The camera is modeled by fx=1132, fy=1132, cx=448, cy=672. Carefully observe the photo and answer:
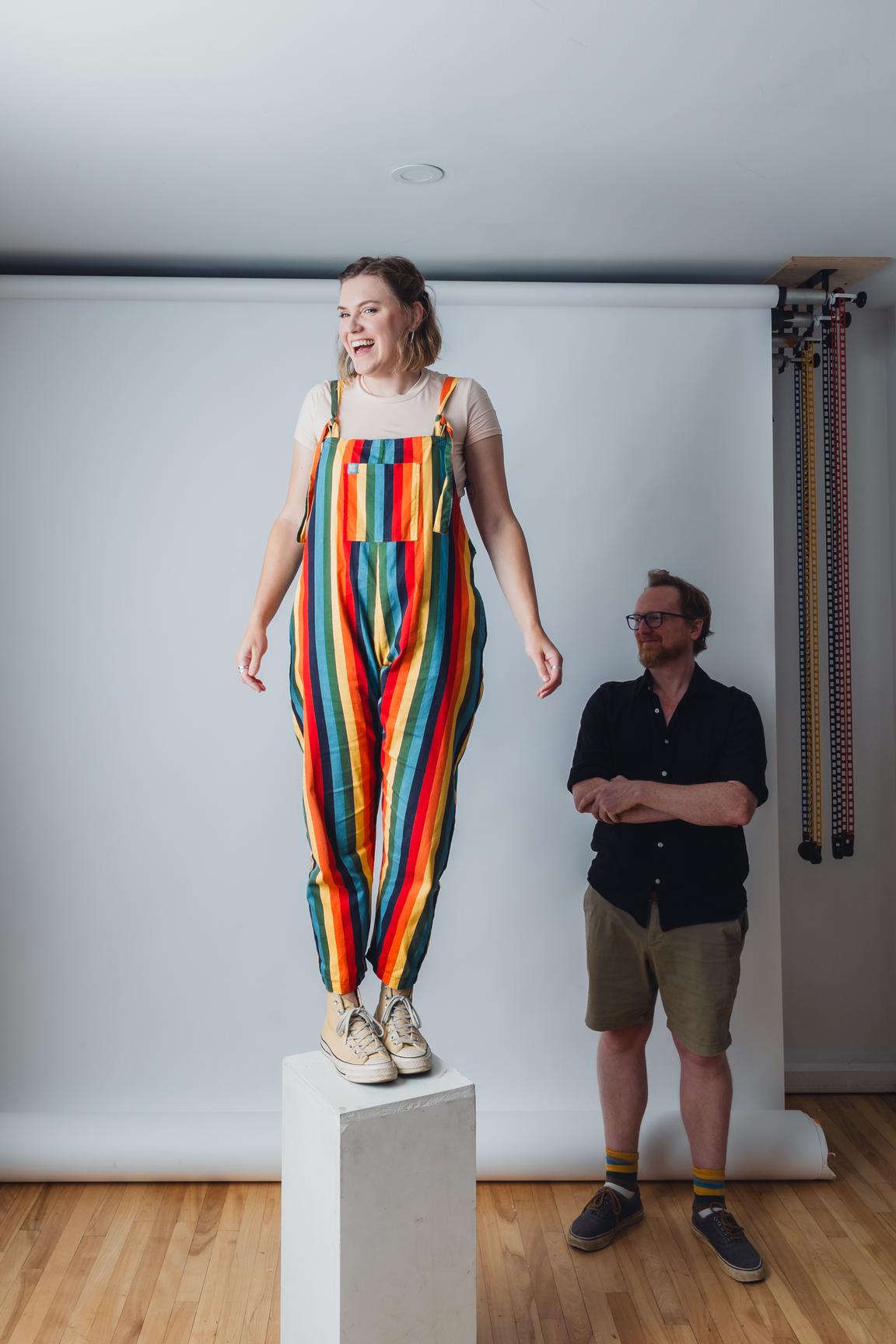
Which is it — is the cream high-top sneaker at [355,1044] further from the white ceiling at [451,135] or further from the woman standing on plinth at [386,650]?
the white ceiling at [451,135]

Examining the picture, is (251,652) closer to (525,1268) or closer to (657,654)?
(657,654)

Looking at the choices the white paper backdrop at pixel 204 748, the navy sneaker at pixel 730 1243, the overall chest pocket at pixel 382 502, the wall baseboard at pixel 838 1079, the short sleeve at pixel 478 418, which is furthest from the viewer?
the wall baseboard at pixel 838 1079

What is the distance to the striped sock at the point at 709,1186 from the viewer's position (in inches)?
112

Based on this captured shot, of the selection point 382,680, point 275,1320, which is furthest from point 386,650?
point 275,1320

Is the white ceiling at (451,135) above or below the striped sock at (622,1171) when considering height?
above

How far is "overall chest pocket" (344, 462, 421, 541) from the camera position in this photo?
82.9 inches

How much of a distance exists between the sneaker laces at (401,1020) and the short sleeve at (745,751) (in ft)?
3.60

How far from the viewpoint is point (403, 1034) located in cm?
214

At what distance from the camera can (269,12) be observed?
206cm

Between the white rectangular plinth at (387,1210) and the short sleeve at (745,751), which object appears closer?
the white rectangular plinth at (387,1210)

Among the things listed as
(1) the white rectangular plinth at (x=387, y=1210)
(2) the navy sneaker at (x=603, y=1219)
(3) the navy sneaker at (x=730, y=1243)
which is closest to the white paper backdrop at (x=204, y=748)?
(2) the navy sneaker at (x=603, y=1219)

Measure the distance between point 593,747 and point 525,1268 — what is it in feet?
4.23

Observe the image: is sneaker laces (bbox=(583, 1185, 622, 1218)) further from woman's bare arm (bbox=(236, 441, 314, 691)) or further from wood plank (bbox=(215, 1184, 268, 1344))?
woman's bare arm (bbox=(236, 441, 314, 691))

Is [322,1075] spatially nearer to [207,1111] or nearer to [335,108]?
[207,1111]
